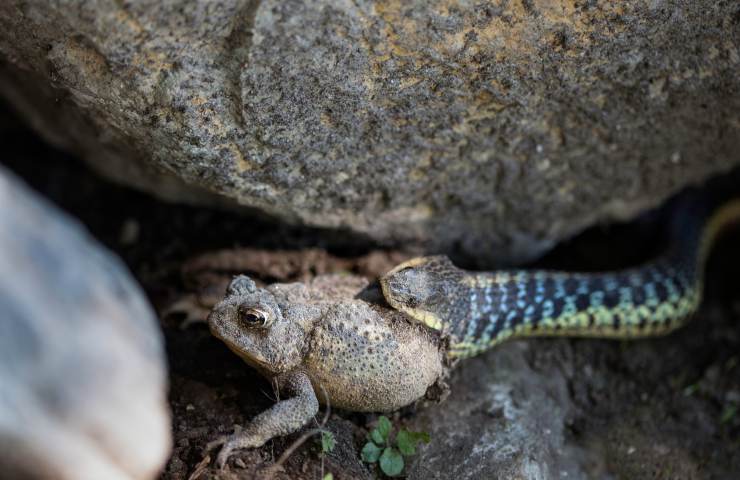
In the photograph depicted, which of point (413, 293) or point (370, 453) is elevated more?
point (413, 293)

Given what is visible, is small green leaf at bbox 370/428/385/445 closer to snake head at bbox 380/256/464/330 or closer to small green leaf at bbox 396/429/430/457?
small green leaf at bbox 396/429/430/457

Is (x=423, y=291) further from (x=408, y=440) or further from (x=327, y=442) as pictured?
(x=327, y=442)

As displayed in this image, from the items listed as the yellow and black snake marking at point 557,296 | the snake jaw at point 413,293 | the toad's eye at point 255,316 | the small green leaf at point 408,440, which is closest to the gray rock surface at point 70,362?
the toad's eye at point 255,316

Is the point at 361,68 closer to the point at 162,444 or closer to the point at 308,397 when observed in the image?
the point at 308,397

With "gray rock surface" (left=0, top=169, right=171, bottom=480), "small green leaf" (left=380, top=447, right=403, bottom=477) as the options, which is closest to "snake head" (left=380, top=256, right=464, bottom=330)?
"small green leaf" (left=380, top=447, right=403, bottom=477)

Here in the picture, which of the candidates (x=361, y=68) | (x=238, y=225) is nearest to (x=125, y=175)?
(x=238, y=225)

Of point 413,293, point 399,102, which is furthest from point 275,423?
point 399,102
